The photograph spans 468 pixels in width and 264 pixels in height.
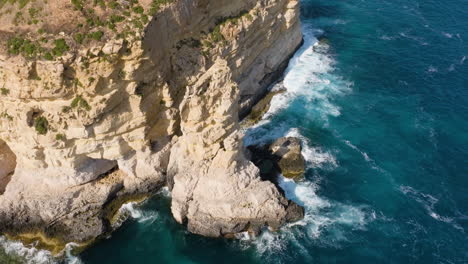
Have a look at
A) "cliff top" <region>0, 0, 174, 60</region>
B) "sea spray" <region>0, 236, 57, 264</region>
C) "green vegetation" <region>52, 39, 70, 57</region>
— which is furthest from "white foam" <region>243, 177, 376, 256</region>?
"green vegetation" <region>52, 39, 70, 57</region>

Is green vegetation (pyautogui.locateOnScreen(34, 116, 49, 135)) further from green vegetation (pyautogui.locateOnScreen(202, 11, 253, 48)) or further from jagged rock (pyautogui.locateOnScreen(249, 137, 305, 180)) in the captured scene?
jagged rock (pyautogui.locateOnScreen(249, 137, 305, 180))

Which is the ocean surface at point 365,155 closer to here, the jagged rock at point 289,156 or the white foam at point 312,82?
the white foam at point 312,82

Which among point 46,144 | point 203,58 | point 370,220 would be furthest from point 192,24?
point 370,220

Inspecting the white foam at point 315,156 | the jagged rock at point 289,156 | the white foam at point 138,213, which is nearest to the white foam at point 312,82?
the white foam at point 315,156

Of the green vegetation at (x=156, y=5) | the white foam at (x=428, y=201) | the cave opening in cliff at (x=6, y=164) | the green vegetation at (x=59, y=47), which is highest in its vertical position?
the green vegetation at (x=156, y=5)

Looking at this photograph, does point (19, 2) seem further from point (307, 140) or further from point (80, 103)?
point (307, 140)

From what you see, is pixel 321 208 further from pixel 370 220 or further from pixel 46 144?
pixel 46 144
